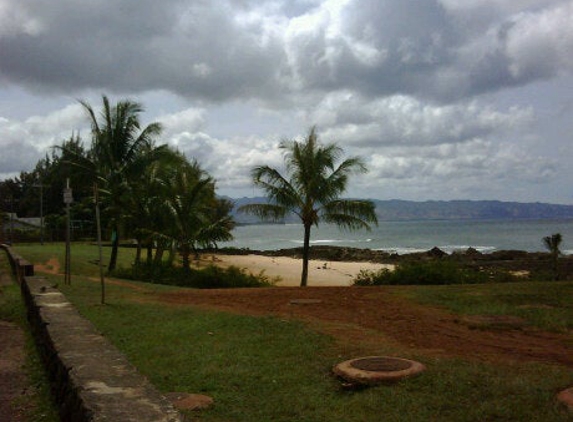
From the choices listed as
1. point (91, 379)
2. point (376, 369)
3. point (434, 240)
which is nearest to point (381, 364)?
point (376, 369)

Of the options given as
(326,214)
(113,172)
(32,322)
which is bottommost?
(32,322)

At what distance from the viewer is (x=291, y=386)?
5.36 m

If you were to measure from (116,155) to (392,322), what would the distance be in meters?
17.0

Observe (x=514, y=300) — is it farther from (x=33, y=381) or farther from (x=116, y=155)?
(x=116, y=155)

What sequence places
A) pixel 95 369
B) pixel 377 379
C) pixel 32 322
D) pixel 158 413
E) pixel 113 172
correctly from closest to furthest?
pixel 158 413, pixel 95 369, pixel 377 379, pixel 32 322, pixel 113 172

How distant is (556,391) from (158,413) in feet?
10.7

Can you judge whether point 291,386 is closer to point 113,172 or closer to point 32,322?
point 32,322

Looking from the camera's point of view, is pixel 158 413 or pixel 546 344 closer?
pixel 158 413

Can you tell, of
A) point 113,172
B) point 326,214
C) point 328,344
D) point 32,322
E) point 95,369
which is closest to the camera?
point 95,369

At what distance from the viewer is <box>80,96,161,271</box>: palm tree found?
888 inches

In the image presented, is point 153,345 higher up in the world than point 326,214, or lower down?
lower down

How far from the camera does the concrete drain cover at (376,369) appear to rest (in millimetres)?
5242

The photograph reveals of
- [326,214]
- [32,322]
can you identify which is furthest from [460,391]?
[326,214]

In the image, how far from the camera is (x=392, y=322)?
866 cm
